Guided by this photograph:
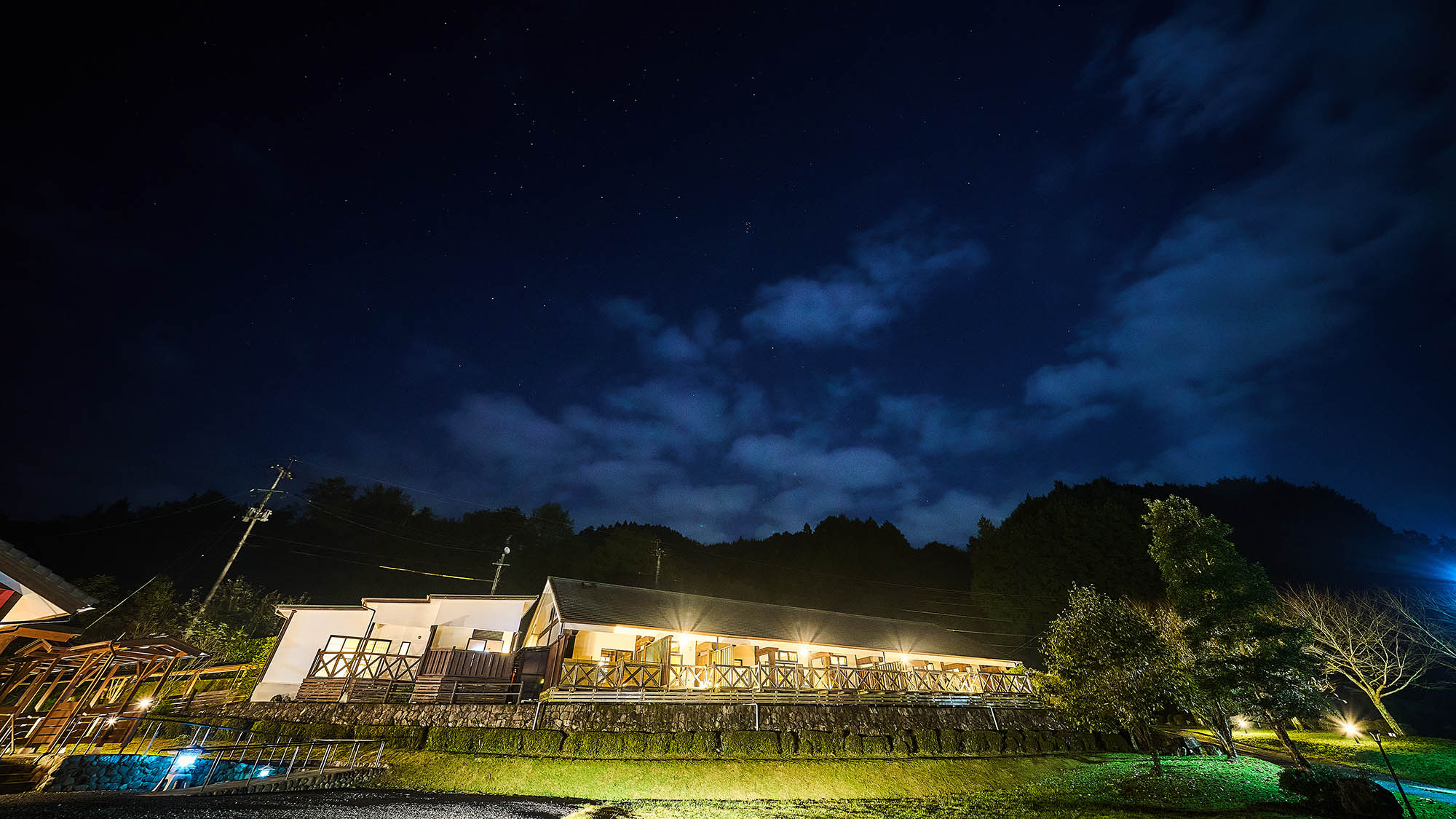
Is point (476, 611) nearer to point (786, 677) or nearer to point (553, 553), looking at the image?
point (786, 677)

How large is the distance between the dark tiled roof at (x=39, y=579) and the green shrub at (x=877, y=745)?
18.0 meters

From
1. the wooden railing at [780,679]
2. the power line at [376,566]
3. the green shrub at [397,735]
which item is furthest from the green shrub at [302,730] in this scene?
the power line at [376,566]

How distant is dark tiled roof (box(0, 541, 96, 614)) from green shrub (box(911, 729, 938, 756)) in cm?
1976

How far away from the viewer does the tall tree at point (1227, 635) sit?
18000mm

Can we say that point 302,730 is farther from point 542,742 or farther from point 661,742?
point 661,742

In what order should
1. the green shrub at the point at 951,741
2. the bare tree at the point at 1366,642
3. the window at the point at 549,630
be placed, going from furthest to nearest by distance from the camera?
the window at the point at 549,630
the bare tree at the point at 1366,642
the green shrub at the point at 951,741

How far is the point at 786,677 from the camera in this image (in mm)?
19391

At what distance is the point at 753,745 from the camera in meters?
15.6

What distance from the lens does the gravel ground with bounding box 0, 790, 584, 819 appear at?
314 inches

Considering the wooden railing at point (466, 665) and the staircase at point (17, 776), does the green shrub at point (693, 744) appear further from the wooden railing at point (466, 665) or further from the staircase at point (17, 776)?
the staircase at point (17, 776)

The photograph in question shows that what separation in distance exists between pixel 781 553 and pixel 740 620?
36939mm

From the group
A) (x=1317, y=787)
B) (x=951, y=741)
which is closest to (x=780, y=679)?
(x=951, y=741)

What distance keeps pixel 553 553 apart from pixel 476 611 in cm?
3153

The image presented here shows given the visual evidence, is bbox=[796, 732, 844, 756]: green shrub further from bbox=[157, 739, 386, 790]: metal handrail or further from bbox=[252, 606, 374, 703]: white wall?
bbox=[252, 606, 374, 703]: white wall
